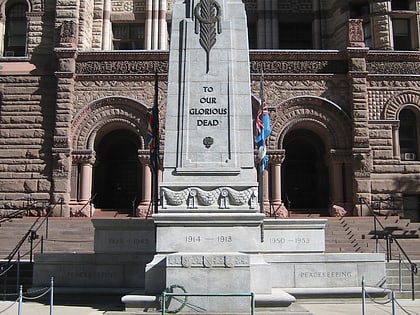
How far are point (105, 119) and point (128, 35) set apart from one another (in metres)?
9.37

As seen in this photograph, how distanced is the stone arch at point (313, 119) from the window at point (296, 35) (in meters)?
8.68

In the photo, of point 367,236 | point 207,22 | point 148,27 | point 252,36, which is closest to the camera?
point 207,22

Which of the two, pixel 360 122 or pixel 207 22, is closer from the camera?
pixel 207 22

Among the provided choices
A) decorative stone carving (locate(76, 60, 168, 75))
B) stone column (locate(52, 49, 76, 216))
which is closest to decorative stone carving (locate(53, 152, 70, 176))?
stone column (locate(52, 49, 76, 216))

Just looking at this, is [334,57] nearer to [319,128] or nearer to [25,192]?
[319,128]

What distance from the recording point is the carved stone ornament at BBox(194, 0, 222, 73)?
12578 mm

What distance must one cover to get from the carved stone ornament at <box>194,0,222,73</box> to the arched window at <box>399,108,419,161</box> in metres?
16.3

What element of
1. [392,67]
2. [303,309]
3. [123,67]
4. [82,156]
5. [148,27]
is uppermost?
[148,27]

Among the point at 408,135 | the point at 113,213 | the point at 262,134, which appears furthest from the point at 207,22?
the point at 408,135

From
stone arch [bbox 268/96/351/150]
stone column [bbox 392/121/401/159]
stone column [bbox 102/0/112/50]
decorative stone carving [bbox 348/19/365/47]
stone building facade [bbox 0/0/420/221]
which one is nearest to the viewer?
stone building facade [bbox 0/0/420/221]

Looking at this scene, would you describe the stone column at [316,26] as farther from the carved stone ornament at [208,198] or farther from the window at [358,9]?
the carved stone ornament at [208,198]

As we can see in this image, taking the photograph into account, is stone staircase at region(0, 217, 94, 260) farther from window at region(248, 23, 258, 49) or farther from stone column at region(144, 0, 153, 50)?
window at region(248, 23, 258, 49)

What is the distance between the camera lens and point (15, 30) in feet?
93.1

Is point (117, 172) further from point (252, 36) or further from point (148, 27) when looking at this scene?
point (252, 36)
